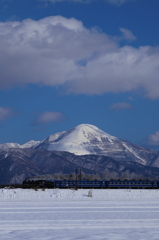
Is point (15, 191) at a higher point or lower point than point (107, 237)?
higher

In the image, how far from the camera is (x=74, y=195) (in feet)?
179

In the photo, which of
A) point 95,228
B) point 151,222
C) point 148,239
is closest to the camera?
point 148,239

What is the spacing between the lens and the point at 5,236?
61.9 ft

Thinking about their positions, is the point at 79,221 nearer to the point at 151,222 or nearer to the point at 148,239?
the point at 151,222

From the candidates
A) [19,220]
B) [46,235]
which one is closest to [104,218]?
[19,220]

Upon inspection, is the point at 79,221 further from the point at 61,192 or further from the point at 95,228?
the point at 61,192

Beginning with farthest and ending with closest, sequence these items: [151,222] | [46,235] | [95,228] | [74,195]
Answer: [74,195] < [151,222] < [95,228] < [46,235]

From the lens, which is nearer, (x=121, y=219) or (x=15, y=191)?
(x=121, y=219)

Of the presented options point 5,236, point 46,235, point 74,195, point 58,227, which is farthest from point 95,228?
point 74,195

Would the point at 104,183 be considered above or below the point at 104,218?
above

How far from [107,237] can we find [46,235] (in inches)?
109

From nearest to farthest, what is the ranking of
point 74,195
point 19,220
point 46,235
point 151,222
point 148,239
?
1. point 148,239
2. point 46,235
3. point 151,222
4. point 19,220
5. point 74,195

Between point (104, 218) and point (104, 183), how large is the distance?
45.3 meters

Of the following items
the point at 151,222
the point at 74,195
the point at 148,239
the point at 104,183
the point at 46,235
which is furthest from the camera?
the point at 104,183
